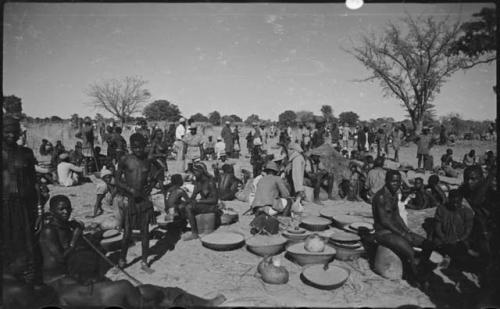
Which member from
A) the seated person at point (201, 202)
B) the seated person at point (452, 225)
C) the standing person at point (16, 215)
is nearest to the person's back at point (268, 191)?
the seated person at point (201, 202)

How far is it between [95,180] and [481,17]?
10309 mm

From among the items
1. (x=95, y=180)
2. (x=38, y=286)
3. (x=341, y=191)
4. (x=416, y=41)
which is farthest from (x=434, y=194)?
(x=416, y=41)

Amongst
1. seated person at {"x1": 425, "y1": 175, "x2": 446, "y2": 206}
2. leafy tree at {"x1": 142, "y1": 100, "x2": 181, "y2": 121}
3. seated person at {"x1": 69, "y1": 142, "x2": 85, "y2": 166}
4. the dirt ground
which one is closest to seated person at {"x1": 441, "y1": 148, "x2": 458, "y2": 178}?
seated person at {"x1": 425, "y1": 175, "x2": 446, "y2": 206}

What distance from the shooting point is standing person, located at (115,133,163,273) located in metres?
4.64

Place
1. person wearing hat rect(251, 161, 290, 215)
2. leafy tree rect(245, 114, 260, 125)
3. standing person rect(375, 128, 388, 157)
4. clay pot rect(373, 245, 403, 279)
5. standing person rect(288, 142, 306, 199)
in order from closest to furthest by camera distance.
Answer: clay pot rect(373, 245, 403, 279) → person wearing hat rect(251, 161, 290, 215) → standing person rect(288, 142, 306, 199) → standing person rect(375, 128, 388, 157) → leafy tree rect(245, 114, 260, 125)

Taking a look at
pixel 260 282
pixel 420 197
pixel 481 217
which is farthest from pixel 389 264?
pixel 420 197

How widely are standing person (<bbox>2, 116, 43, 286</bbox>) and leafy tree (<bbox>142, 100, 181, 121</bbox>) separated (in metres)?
41.7

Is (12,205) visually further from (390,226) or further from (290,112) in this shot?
(290,112)

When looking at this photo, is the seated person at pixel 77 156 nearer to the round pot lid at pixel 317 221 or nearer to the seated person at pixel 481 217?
the round pot lid at pixel 317 221

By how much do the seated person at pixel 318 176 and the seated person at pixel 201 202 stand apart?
10.3 ft

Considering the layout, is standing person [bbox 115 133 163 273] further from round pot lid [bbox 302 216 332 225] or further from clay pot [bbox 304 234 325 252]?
round pot lid [bbox 302 216 332 225]

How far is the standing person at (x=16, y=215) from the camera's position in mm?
4016

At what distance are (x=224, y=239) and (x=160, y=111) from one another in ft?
141

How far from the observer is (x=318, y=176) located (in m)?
8.57
